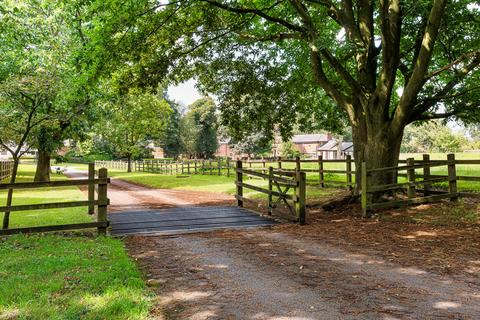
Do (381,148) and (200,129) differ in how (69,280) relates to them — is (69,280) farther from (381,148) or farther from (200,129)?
(200,129)

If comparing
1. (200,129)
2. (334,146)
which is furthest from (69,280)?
(334,146)

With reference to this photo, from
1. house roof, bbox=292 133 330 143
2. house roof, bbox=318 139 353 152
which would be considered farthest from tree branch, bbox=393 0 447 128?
house roof, bbox=292 133 330 143

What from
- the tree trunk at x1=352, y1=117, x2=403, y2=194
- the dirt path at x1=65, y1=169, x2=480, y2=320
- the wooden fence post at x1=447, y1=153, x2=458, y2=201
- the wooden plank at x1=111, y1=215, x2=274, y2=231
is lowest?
the dirt path at x1=65, y1=169, x2=480, y2=320

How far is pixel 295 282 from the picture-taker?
6.07 meters

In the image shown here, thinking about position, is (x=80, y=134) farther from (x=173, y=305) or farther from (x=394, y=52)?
(x=173, y=305)

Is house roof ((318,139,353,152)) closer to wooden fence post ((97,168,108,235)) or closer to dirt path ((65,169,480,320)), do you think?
wooden fence post ((97,168,108,235))

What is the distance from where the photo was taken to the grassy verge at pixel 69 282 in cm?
477

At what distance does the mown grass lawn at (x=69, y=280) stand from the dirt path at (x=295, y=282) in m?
0.36

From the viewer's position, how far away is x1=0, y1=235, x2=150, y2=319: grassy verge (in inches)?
188

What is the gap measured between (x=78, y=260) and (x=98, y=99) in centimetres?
1939

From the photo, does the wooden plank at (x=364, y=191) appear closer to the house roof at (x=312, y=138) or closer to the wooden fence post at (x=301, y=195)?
the wooden fence post at (x=301, y=195)

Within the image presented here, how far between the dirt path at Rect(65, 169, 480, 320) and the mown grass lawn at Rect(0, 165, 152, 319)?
36 cm

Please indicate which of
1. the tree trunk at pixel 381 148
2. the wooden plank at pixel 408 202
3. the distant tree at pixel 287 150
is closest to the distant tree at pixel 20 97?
the tree trunk at pixel 381 148

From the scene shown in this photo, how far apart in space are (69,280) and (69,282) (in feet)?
0.36
